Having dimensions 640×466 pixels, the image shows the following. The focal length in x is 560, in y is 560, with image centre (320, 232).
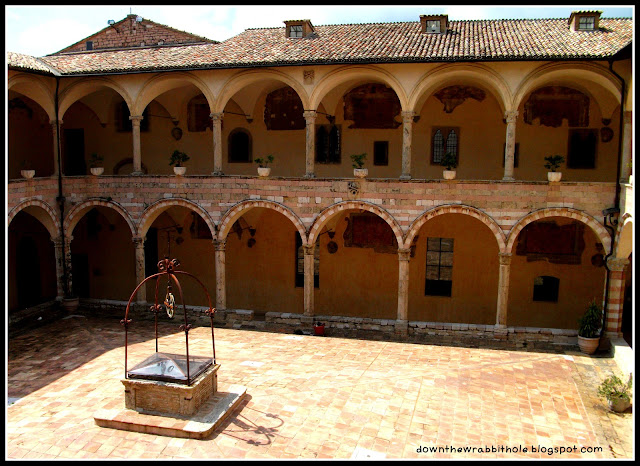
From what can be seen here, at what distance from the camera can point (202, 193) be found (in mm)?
18391

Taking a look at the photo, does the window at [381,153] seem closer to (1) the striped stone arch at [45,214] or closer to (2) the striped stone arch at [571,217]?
(2) the striped stone arch at [571,217]

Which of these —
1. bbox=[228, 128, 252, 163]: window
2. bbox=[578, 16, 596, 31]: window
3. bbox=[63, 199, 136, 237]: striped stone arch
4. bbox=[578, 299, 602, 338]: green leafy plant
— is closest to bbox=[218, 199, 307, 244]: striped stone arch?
bbox=[63, 199, 136, 237]: striped stone arch

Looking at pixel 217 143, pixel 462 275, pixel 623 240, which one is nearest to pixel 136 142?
pixel 217 143

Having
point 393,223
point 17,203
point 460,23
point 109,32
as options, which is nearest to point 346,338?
point 393,223

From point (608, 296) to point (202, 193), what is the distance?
1261 centimetres

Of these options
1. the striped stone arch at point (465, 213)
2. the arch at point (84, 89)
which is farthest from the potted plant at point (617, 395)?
the arch at point (84, 89)

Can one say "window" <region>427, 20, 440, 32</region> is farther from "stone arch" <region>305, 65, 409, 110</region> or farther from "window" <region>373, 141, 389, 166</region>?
"window" <region>373, 141, 389, 166</region>

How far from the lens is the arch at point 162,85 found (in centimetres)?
1833

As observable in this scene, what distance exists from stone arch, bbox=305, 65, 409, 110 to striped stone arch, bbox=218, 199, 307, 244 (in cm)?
328

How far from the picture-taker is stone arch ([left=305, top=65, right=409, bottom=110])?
16.9 meters

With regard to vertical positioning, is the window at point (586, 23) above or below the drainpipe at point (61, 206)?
above

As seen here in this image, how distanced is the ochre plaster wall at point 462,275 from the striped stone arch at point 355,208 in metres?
3.70

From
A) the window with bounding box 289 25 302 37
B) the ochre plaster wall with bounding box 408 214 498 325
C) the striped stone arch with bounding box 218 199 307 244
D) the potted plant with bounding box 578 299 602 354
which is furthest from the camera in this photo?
the window with bounding box 289 25 302 37

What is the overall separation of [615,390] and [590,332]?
3721 millimetres
